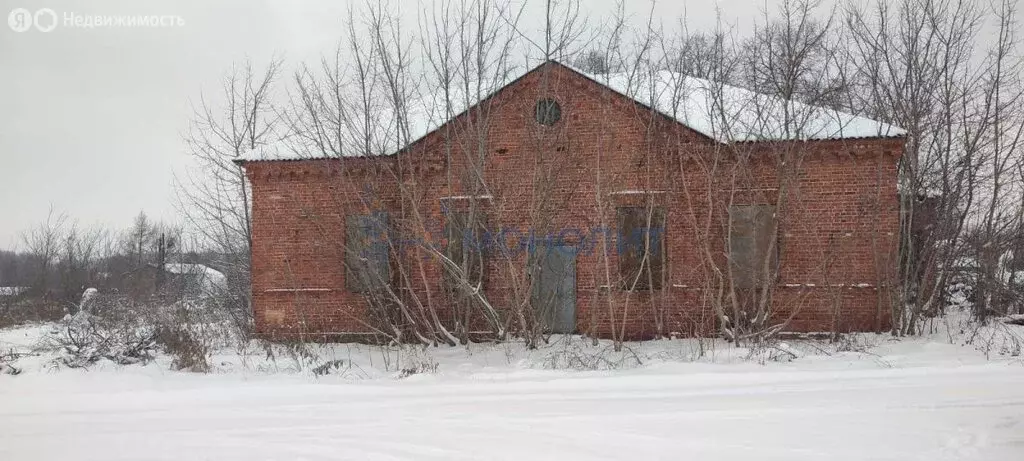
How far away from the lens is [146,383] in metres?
8.23

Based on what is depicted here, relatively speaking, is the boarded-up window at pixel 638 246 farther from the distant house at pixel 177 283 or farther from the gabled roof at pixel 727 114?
the distant house at pixel 177 283

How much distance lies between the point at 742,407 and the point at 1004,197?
11037mm

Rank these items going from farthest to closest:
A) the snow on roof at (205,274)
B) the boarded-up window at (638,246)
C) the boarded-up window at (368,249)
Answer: the snow on roof at (205,274) < the boarded-up window at (638,246) < the boarded-up window at (368,249)

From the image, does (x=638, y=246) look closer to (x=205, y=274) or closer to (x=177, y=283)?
(x=205, y=274)

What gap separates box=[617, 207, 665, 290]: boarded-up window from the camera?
11.5m

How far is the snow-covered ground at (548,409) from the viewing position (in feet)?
16.4

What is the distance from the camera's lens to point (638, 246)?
11.6 metres

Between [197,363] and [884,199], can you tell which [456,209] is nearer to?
[197,363]

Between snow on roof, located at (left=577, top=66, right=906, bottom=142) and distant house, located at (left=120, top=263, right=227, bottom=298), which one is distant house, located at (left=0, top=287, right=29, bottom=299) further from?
snow on roof, located at (left=577, top=66, right=906, bottom=142)

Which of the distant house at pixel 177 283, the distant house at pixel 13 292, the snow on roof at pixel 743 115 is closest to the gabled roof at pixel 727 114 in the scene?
the snow on roof at pixel 743 115

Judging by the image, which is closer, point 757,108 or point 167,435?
point 167,435

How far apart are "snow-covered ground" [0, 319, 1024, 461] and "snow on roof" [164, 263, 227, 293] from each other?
39.2 feet

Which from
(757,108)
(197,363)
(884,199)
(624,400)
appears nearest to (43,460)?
(197,363)

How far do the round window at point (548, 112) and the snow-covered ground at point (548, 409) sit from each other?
4012mm
